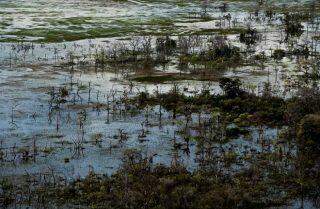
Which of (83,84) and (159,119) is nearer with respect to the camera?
(159,119)

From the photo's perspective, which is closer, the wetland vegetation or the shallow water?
the wetland vegetation

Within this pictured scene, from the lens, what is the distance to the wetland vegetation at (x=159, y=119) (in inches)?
632

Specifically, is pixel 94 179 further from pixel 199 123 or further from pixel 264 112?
pixel 264 112

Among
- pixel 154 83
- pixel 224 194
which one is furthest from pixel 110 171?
pixel 154 83

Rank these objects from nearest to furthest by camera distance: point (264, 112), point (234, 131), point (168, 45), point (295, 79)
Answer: point (234, 131), point (264, 112), point (295, 79), point (168, 45)

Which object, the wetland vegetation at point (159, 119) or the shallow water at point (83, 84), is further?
the shallow water at point (83, 84)

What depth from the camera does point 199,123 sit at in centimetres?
2231

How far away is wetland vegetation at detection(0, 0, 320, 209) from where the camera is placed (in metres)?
16.1

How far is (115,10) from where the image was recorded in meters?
60.9

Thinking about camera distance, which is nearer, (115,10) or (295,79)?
(295,79)

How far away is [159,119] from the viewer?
23.3m

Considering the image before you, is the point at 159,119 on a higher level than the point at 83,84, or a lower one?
lower

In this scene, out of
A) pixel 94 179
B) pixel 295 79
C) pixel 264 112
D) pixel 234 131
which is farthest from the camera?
pixel 295 79

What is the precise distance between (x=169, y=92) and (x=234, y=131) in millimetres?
5808
